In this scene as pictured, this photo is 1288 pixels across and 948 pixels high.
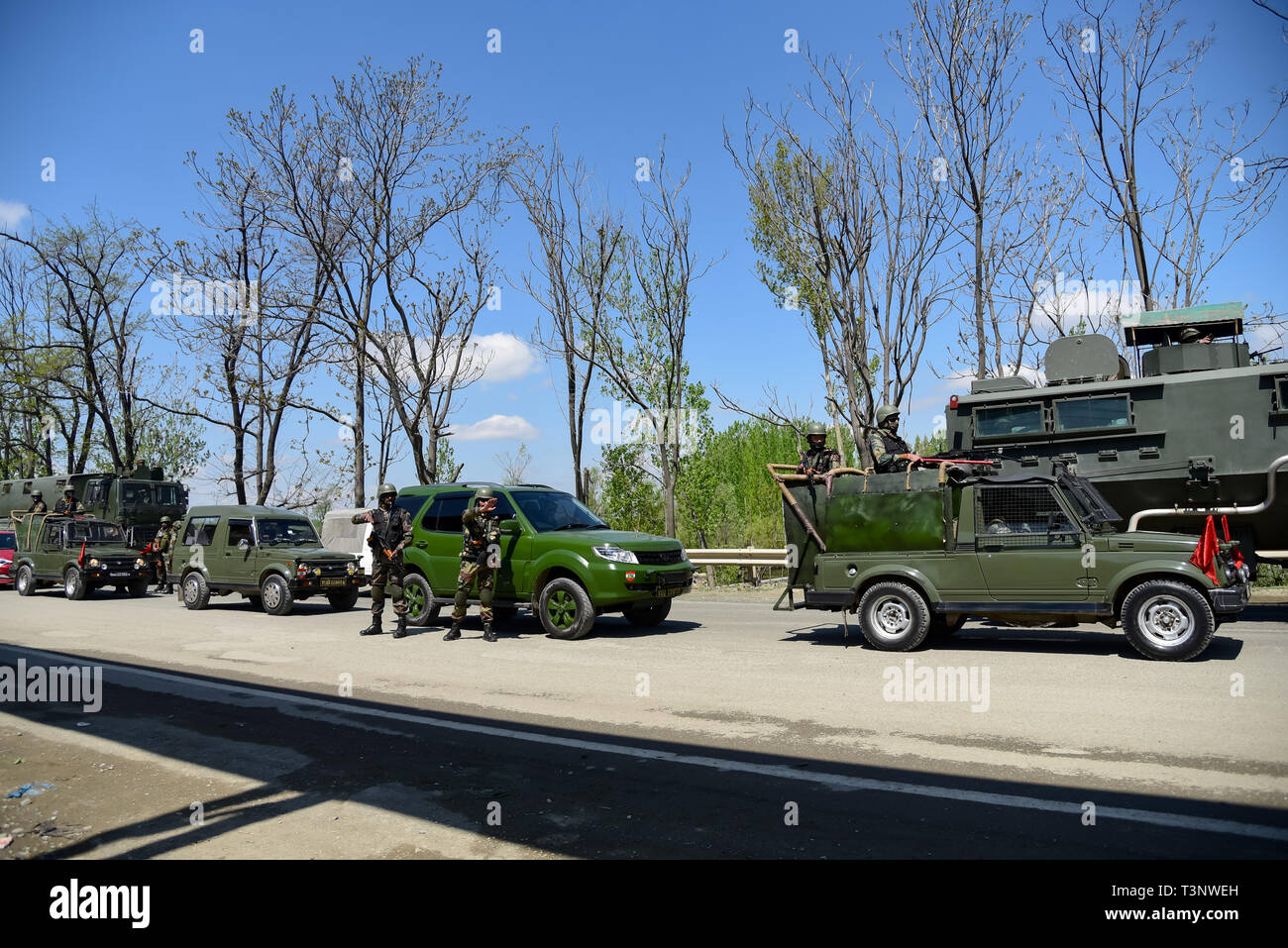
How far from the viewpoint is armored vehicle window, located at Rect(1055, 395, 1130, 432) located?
11891 millimetres

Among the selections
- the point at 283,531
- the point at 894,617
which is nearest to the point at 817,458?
the point at 894,617

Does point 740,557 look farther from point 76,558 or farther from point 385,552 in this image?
point 76,558

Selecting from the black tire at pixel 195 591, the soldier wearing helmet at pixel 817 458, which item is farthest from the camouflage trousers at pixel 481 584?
the black tire at pixel 195 591

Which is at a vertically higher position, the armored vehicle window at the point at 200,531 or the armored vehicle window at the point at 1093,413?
the armored vehicle window at the point at 1093,413

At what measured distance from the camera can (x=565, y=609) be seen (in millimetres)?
12094

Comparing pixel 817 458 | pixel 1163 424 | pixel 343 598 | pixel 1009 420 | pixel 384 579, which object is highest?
pixel 1009 420

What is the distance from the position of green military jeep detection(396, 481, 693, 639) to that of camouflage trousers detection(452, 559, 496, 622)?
40 centimetres

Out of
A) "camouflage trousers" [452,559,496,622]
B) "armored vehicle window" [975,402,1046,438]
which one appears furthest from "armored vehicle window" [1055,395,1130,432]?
"camouflage trousers" [452,559,496,622]


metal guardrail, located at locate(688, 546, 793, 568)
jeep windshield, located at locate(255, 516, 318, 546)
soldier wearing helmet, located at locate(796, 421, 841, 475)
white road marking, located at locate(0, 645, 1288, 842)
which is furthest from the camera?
metal guardrail, located at locate(688, 546, 793, 568)

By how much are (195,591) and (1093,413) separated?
17.2 m

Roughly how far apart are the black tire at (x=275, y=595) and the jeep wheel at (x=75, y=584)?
23.5ft

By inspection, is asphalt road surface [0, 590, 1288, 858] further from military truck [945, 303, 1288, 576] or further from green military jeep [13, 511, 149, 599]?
green military jeep [13, 511, 149, 599]

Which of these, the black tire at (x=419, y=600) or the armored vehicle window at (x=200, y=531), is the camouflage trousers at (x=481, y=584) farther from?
the armored vehicle window at (x=200, y=531)

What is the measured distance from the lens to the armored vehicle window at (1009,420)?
40.9 ft
